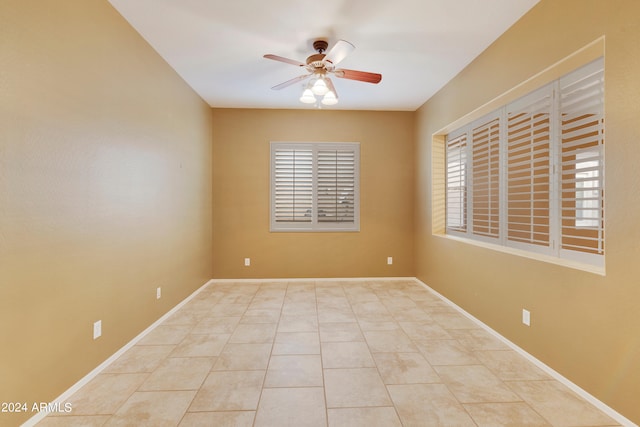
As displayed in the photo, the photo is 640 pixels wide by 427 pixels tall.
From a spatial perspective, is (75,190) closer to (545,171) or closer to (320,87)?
(320,87)

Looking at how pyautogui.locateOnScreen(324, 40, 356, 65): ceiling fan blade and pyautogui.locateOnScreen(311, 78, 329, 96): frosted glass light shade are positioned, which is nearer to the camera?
pyautogui.locateOnScreen(324, 40, 356, 65): ceiling fan blade

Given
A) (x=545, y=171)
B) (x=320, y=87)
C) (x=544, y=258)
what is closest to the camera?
(x=544, y=258)

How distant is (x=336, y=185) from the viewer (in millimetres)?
4848

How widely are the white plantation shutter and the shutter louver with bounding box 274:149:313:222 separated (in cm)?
331

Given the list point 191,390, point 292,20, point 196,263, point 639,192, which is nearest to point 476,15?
point 292,20

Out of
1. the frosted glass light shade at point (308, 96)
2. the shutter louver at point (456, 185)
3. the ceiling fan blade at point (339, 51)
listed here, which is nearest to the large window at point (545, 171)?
the shutter louver at point (456, 185)

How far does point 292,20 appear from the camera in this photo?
8.21 feet

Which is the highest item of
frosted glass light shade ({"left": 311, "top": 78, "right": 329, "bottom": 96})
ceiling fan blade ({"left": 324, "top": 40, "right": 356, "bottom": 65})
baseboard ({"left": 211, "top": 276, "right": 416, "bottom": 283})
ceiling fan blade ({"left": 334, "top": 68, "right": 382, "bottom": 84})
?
ceiling fan blade ({"left": 324, "top": 40, "right": 356, "bottom": 65})

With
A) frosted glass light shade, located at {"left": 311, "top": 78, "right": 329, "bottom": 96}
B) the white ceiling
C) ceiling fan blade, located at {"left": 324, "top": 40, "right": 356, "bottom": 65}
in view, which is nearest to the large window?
the white ceiling

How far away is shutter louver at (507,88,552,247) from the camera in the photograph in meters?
2.38

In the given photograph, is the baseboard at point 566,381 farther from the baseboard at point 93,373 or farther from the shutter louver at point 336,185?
the baseboard at point 93,373

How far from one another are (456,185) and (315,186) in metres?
2.11

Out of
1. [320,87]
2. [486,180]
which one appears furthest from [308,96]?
[486,180]

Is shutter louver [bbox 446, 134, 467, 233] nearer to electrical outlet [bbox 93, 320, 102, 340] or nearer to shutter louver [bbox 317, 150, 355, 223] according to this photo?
shutter louver [bbox 317, 150, 355, 223]
